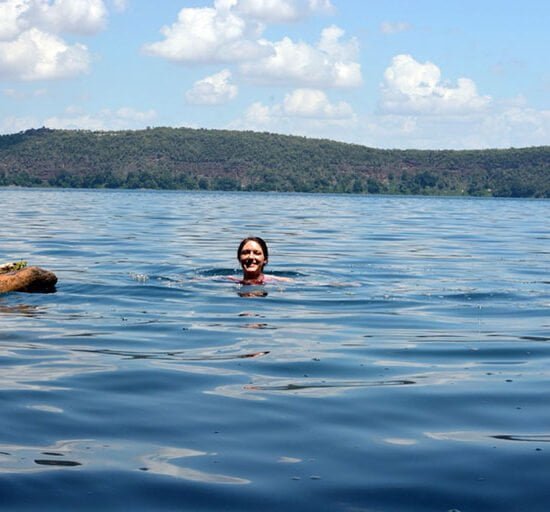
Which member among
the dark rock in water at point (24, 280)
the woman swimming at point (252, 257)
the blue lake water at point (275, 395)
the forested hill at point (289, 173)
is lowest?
the blue lake water at point (275, 395)

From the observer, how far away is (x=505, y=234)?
3612 cm

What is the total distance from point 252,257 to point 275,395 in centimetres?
804

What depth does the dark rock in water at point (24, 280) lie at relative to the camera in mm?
13609

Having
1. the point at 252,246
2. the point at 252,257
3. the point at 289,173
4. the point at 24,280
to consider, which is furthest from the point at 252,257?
the point at 289,173

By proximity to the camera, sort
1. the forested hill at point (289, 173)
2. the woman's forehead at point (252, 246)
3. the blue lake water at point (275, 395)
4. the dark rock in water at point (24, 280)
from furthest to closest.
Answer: the forested hill at point (289, 173) → the woman's forehead at point (252, 246) → the dark rock in water at point (24, 280) → the blue lake water at point (275, 395)

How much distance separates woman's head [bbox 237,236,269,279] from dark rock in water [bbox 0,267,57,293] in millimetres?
3167

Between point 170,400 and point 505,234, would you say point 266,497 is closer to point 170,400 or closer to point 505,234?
point 170,400

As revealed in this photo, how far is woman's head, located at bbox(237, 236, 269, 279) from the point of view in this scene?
15.4 m

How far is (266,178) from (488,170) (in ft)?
141

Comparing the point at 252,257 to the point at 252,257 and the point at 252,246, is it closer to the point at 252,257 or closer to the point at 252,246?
the point at 252,257

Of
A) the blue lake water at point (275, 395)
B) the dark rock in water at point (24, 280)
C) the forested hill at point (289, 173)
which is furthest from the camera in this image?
the forested hill at point (289, 173)

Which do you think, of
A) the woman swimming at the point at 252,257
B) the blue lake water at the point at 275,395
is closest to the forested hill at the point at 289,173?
the woman swimming at the point at 252,257

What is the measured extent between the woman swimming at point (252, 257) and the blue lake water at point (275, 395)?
481 mm

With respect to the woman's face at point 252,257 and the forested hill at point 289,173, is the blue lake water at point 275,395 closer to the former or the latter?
the woman's face at point 252,257
